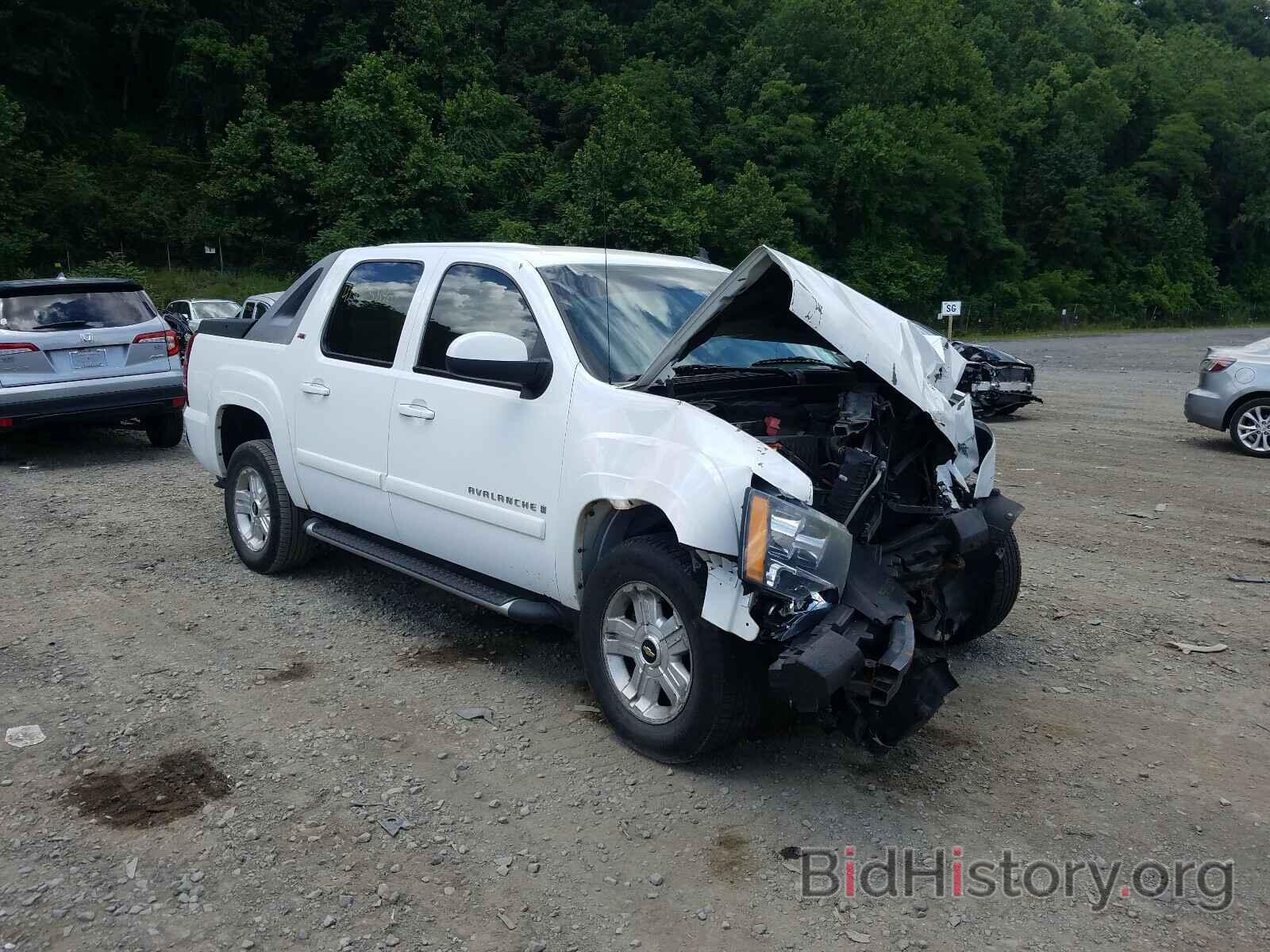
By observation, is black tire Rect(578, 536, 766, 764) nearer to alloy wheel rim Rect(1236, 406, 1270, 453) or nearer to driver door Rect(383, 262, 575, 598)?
driver door Rect(383, 262, 575, 598)

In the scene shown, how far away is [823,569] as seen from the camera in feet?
11.2

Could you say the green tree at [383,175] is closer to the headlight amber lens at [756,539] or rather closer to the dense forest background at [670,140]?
the dense forest background at [670,140]

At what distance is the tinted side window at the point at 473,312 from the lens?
4590mm

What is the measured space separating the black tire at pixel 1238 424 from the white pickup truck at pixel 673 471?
8351 mm

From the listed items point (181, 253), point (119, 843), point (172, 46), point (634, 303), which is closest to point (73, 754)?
point (119, 843)

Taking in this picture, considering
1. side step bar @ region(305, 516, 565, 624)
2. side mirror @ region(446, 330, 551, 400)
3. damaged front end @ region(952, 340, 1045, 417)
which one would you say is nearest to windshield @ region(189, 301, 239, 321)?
damaged front end @ region(952, 340, 1045, 417)

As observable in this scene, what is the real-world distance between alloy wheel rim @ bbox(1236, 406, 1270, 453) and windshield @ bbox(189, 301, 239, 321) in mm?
19874

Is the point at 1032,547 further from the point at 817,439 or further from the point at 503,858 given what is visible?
the point at 503,858

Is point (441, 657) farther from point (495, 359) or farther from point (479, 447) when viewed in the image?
point (495, 359)

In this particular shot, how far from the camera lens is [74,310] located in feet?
32.7

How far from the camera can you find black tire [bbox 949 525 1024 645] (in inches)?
185

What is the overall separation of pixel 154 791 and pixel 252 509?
2875 millimetres

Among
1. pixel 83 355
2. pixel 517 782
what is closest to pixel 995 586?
pixel 517 782

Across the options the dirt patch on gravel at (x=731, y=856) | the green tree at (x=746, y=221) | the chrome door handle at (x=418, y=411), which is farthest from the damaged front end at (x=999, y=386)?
the green tree at (x=746, y=221)
